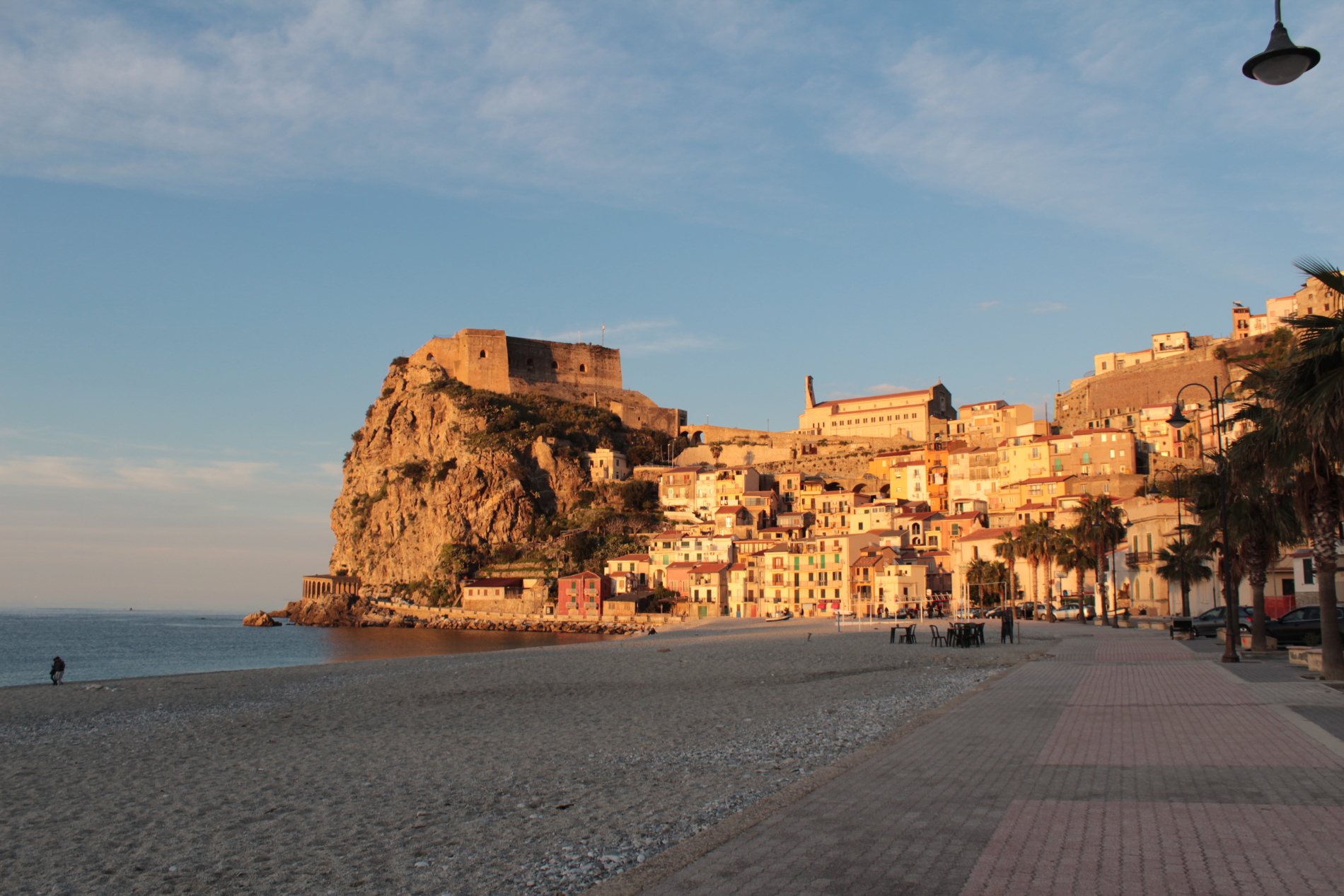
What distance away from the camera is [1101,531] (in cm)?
4825

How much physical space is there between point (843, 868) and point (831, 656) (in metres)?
26.2

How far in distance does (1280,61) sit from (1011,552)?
182 feet

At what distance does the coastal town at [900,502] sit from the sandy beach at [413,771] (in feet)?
106

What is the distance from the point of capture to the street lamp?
7.48m

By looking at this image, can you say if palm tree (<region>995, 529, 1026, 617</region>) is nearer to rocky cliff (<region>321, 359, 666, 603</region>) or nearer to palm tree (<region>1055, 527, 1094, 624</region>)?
palm tree (<region>1055, 527, 1094, 624</region>)

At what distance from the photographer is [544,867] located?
7473mm

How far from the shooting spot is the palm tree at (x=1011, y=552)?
58469 mm

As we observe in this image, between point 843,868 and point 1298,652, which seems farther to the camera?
point 1298,652

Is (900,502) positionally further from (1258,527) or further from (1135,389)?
(1258,527)

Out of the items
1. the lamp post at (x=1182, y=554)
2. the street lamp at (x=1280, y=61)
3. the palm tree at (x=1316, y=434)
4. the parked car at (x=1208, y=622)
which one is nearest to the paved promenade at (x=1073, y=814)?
the palm tree at (x=1316, y=434)

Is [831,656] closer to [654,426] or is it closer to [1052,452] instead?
[1052,452]

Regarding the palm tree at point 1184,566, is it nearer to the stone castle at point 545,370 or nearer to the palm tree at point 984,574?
the palm tree at point 984,574

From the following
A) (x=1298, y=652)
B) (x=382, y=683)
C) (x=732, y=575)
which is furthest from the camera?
(x=732, y=575)

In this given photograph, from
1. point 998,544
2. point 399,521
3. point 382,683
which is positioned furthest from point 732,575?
point 382,683
